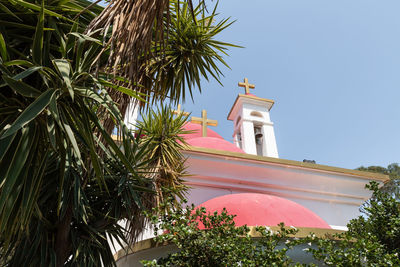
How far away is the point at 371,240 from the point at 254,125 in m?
12.4

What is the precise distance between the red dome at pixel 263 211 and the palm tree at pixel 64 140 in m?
1.29

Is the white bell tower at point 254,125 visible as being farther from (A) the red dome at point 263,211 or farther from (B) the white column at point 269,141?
(A) the red dome at point 263,211

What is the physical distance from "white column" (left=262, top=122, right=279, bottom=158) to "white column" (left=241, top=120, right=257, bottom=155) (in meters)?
0.65

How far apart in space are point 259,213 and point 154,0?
445cm

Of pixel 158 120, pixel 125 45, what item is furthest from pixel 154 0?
pixel 158 120

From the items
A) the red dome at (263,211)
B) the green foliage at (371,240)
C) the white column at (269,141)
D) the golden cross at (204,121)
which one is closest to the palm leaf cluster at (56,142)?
the red dome at (263,211)

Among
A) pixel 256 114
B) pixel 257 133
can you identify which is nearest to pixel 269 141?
pixel 257 133

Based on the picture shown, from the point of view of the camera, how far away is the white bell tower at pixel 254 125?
48.0 ft

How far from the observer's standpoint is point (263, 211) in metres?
5.82

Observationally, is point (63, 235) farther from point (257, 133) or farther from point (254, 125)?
point (254, 125)

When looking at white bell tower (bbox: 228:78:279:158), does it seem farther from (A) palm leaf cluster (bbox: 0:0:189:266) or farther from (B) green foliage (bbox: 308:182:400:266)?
(A) palm leaf cluster (bbox: 0:0:189:266)

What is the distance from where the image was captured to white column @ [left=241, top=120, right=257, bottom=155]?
556 inches

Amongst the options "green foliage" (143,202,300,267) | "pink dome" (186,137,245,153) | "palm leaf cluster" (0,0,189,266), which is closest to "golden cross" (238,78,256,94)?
"pink dome" (186,137,245,153)

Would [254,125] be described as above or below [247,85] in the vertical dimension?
below
